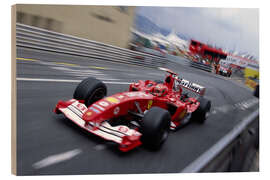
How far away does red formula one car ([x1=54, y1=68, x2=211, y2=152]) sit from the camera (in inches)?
139

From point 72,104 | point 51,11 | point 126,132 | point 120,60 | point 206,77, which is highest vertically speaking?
point 51,11

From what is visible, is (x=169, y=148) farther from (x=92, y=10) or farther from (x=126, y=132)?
(x=92, y=10)

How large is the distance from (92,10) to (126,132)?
2.25 m

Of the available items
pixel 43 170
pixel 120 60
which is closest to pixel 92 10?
pixel 120 60

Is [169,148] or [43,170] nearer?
[43,170]

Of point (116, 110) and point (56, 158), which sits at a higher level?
point (116, 110)

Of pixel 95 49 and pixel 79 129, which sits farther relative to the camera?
pixel 95 49

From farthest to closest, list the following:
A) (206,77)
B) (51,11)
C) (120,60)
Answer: (120,60), (206,77), (51,11)

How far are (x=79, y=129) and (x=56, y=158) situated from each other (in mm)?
785

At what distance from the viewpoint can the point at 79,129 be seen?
3.78 meters

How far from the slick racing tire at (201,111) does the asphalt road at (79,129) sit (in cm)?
19

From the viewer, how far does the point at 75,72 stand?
6320 millimetres

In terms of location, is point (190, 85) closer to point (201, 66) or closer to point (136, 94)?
point (201, 66)

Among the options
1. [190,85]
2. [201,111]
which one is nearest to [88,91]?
[190,85]
